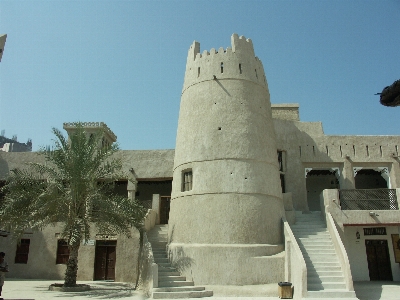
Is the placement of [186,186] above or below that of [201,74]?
below

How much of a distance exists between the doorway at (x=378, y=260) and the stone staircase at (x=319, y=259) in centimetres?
386

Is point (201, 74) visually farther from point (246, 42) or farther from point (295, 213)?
point (295, 213)

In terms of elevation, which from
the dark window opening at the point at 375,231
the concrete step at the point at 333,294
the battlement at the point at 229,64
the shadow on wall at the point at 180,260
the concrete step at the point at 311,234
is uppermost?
the battlement at the point at 229,64

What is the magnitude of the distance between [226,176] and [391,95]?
1060cm

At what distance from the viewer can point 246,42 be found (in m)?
17.3

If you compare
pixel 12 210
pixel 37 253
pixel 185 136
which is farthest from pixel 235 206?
pixel 37 253

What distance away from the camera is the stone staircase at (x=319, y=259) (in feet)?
38.5

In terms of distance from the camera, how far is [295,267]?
12555mm

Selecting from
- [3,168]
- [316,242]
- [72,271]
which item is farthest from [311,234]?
[3,168]

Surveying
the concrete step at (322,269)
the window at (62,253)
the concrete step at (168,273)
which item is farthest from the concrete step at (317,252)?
the window at (62,253)

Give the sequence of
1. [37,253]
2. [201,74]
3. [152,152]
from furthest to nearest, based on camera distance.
A: [152,152] < [37,253] < [201,74]

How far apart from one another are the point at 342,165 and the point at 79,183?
14.4m

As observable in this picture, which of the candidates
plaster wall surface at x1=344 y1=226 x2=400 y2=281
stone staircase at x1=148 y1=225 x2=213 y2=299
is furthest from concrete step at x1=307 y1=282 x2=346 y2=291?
plaster wall surface at x1=344 y1=226 x2=400 y2=281

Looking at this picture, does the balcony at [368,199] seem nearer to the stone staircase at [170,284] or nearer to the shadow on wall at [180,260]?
the shadow on wall at [180,260]
